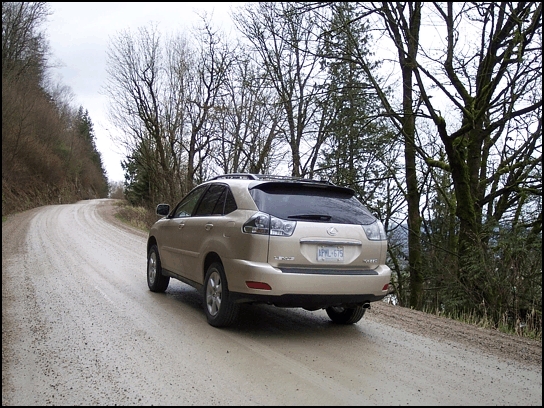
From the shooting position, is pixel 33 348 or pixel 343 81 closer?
pixel 33 348

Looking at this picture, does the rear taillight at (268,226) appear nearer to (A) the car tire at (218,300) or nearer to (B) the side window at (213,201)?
(A) the car tire at (218,300)

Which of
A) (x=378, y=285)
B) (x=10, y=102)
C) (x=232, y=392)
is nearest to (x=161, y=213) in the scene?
(x=378, y=285)

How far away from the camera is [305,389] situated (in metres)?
3.93

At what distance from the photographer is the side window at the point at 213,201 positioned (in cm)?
623

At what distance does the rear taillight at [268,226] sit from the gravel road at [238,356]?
1.17 meters

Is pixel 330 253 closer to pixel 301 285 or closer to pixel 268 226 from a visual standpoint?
pixel 301 285

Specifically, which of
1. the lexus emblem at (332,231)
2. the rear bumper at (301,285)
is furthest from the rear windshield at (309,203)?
the rear bumper at (301,285)

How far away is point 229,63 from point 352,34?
9.46m

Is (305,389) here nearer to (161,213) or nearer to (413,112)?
(161,213)

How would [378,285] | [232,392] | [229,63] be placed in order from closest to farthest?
[232,392], [378,285], [229,63]

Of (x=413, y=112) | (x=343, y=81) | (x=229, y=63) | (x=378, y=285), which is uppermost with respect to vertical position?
(x=229, y=63)

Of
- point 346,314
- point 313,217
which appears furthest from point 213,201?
point 346,314

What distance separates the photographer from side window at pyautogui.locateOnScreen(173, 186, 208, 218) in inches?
283

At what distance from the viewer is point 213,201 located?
6508 millimetres
